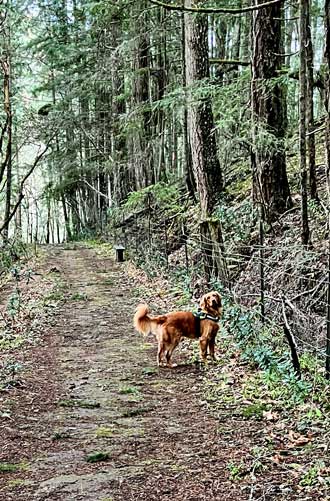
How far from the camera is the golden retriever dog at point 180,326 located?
23.9ft

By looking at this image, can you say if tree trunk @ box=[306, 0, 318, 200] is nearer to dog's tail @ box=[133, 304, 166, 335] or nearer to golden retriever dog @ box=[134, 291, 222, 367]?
golden retriever dog @ box=[134, 291, 222, 367]

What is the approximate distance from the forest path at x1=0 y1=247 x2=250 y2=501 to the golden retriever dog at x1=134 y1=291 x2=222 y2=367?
0.28 metres

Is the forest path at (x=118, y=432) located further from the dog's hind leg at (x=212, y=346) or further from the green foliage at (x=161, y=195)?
the green foliage at (x=161, y=195)

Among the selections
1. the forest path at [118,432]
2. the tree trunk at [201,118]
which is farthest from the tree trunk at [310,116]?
the forest path at [118,432]

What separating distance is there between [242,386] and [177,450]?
64.4 inches

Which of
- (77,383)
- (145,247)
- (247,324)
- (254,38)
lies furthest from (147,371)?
(145,247)

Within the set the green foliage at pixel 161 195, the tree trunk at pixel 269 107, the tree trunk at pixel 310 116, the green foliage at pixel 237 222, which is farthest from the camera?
the green foliage at pixel 161 195

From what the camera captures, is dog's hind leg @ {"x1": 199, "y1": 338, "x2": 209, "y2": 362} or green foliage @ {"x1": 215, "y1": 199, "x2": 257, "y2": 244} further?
green foliage @ {"x1": 215, "y1": 199, "x2": 257, "y2": 244}

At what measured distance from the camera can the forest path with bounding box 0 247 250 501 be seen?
4.04m

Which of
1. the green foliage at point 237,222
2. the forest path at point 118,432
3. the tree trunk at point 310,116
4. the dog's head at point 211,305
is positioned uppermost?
the tree trunk at point 310,116

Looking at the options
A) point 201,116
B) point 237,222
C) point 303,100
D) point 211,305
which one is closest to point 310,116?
point 303,100

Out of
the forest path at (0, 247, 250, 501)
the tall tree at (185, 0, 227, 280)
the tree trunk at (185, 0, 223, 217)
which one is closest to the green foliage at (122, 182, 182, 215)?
the tall tree at (185, 0, 227, 280)

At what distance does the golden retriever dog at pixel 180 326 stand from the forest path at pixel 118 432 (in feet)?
0.93

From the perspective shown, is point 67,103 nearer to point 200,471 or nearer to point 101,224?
point 101,224
